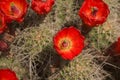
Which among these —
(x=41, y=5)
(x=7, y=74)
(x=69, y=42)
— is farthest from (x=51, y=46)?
(x=7, y=74)

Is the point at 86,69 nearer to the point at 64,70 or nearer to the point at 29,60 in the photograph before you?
the point at 64,70

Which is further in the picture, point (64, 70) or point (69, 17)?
point (69, 17)

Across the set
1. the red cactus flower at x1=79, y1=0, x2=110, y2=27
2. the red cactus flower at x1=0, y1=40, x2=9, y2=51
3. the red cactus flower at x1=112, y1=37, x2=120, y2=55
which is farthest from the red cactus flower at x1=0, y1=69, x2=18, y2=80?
the red cactus flower at x1=112, y1=37, x2=120, y2=55

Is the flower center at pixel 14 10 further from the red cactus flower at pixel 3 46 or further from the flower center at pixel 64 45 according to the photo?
the flower center at pixel 64 45

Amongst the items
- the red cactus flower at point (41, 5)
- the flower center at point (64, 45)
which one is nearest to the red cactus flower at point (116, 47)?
the flower center at point (64, 45)

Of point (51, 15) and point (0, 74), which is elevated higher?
point (51, 15)

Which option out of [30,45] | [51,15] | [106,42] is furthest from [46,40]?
[106,42]
